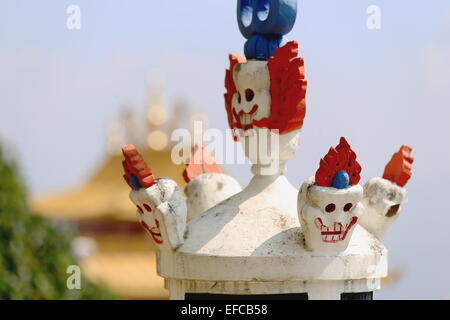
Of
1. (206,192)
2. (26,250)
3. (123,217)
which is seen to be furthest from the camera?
(123,217)

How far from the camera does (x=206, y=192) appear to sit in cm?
984

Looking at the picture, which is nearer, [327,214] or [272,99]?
[327,214]

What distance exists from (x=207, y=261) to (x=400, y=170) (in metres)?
1.57

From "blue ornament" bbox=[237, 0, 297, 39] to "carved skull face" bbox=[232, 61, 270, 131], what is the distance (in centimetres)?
25

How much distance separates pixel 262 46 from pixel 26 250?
27.1 ft

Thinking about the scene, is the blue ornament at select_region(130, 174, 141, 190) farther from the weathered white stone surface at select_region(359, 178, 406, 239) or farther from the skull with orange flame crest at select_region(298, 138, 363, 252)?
the weathered white stone surface at select_region(359, 178, 406, 239)

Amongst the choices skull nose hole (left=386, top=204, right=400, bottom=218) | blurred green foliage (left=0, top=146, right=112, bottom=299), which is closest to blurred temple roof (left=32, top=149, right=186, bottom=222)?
blurred green foliage (left=0, top=146, right=112, bottom=299)

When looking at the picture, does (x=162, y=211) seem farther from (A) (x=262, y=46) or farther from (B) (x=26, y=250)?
(B) (x=26, y=250)

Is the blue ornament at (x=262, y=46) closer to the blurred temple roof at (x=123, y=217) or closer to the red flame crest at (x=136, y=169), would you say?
the red flame crest at (x=136, y=169)

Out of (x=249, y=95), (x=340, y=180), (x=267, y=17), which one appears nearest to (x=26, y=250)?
(x=249, y=95)

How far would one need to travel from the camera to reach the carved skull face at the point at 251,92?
9.12m

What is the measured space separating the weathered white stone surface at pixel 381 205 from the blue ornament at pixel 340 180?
755 millimetres

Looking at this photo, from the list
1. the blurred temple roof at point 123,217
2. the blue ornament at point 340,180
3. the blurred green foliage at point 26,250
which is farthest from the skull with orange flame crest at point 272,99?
the blurred temple roof at point 123,217
